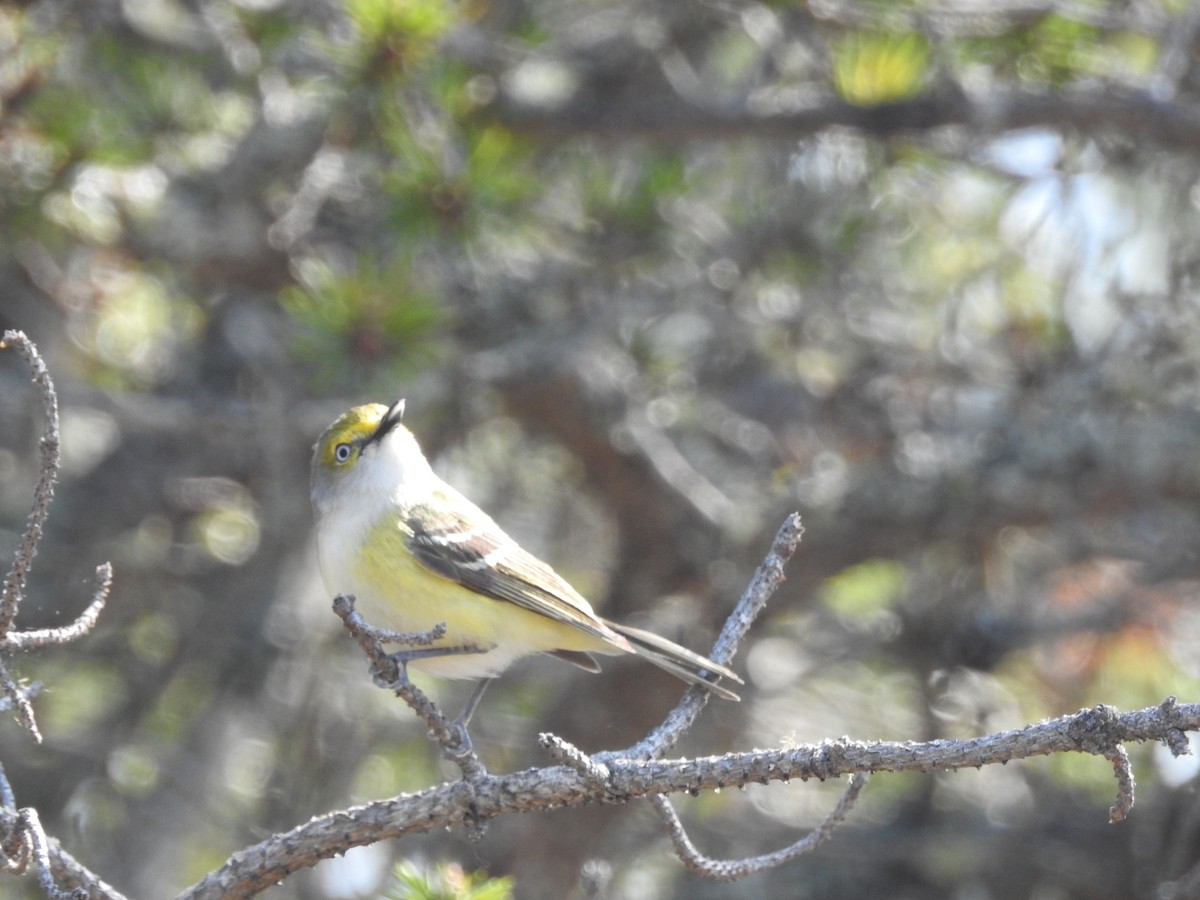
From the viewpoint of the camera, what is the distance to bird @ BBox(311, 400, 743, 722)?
3.24m

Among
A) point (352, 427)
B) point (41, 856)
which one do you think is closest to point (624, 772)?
point (41, 856)

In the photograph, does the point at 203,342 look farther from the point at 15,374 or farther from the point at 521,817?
the point at 521,817

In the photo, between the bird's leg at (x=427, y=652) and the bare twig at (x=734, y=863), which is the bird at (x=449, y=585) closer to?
the bird's leg at (x=427, y=652)

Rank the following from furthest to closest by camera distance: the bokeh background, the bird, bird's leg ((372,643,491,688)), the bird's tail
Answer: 1. the bokeh background
2. the bird
3. bird's leg ((372,643,491,688))
4. the bird's tail

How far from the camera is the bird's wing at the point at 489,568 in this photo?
131 inches

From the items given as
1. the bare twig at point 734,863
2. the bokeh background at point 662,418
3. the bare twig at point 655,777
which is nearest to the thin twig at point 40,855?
the bare twig at point 655,777

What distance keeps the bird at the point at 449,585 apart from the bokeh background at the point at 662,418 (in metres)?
0.54

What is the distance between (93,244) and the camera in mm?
4492

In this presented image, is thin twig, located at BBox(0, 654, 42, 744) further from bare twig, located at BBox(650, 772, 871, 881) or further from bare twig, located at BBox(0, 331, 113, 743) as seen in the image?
bare twig, located at BBox(650, 772, 871, 881)

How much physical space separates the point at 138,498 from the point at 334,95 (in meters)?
2.29

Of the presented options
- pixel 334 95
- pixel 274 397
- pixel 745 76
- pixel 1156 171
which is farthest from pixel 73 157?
pixel 1156 171

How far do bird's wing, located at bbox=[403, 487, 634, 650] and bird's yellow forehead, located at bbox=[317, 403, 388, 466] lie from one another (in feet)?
1.06

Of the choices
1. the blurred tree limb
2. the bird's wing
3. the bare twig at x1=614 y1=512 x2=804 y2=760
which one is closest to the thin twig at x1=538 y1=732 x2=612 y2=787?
the blurred tree limb

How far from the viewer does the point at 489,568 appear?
3.39m
